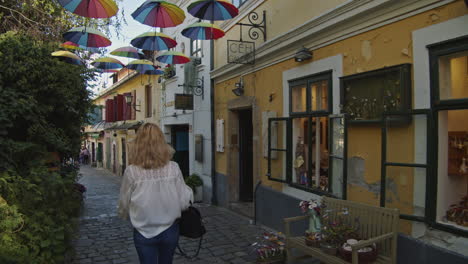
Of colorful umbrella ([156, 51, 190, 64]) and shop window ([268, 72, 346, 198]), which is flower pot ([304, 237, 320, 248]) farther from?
colorful umbrella ([156, 51, 190, 64])

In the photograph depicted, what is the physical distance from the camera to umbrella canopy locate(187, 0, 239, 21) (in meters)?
5.57

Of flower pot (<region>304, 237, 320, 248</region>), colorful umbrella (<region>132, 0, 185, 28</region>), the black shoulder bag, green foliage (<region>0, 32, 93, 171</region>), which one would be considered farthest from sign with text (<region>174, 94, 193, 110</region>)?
the black shoulder bag

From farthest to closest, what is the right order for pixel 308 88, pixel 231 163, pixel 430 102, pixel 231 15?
pixel 231 163, pixel 231 15, pixel 308 88, pixel 430 102

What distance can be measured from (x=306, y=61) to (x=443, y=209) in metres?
3.03

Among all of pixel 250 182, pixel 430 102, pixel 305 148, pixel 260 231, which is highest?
pixel 430 102

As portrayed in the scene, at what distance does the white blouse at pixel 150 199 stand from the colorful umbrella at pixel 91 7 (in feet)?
11.8

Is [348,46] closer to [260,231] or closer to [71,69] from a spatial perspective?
[260,231]

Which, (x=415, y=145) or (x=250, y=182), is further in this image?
(x=250, y=182)

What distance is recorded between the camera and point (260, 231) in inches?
260

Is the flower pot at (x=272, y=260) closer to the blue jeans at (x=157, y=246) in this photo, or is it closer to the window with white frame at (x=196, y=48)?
the blue jeans at (x=157, y=246)

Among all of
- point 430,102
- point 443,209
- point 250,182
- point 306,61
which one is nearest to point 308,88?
point 306,61

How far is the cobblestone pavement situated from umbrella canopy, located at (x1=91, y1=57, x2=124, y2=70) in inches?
154

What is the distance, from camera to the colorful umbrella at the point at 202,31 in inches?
255

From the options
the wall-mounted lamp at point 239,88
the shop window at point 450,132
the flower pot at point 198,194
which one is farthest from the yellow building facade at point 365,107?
the flower pot at point 198,194
